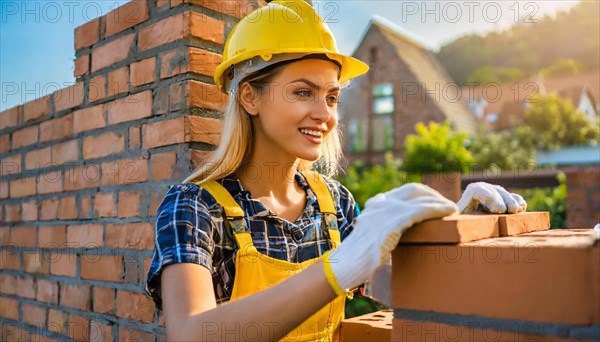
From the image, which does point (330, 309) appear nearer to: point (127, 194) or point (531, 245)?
point (531, 245)

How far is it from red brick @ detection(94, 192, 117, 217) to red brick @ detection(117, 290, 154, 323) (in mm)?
335

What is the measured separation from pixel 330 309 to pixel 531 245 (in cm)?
79

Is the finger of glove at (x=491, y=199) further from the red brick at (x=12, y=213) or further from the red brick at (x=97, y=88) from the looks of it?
the red brick at (x=12, y=213)

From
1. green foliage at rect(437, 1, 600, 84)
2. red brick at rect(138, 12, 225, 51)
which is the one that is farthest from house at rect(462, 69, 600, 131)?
red brick at rect(138, 12, 225, 51)

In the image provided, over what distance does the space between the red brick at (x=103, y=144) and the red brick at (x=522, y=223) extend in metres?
1.53

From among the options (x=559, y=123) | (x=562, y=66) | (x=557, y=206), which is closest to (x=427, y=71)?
(x=559, y=123)

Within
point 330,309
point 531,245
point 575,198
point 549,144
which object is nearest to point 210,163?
point 330,309

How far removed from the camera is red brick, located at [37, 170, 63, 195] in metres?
2.50

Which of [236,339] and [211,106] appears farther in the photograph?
[211,106]

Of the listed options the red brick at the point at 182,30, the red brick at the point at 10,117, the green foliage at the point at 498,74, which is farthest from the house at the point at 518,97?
the red brick at the point at 182,30

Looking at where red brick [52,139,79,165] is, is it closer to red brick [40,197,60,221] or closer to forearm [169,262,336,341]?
red brick [40,197,60,221]

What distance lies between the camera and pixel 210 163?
5.62 ft

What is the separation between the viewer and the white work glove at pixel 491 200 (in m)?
1.36

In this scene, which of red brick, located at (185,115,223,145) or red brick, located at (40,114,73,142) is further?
red brick, located at (40,114,73,142)
